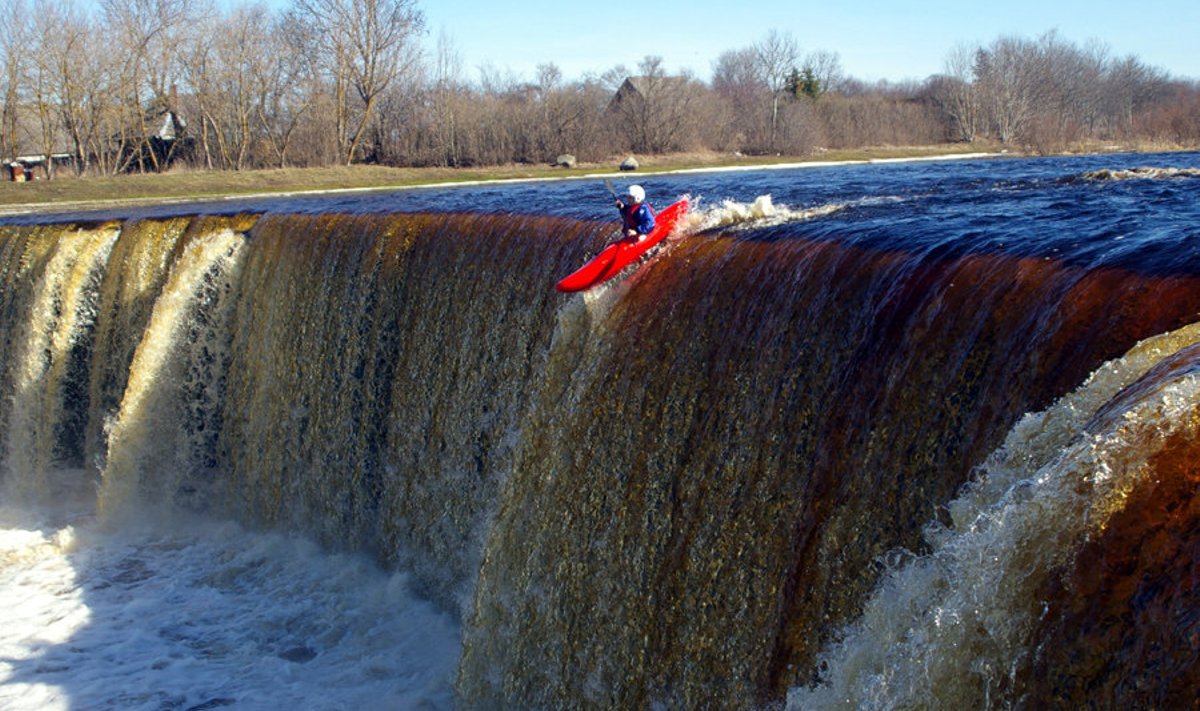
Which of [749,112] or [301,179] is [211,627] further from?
[749,112]

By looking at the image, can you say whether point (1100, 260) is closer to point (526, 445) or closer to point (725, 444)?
point (725, 444)

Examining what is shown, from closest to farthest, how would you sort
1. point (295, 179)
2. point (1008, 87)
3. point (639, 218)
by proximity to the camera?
point (639, 218)
point (295, 179)
point (1008, 87)

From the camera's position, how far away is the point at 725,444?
5875 millimetres

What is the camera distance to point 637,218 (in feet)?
27.2

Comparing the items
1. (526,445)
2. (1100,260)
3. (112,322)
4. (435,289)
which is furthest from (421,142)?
(1100,260)

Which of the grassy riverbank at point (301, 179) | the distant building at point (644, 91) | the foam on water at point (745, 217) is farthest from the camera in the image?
the distant building at point (644, 91)

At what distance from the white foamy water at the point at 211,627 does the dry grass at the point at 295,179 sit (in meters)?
16.9

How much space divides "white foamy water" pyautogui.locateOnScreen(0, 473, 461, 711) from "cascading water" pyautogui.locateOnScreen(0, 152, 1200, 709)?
0.07 meters

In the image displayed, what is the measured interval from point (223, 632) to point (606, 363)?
15.2ft

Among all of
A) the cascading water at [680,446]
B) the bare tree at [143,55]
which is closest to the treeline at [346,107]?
the bare tree at [143,55]

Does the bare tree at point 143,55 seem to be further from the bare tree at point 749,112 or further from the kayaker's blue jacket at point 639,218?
the kayaker's blue jacket at point 639,218

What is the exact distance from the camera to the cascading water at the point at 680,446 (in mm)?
3375

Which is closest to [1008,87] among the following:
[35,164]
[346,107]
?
[346,107]

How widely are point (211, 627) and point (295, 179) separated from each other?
2470cm
